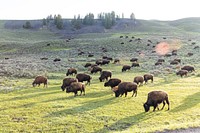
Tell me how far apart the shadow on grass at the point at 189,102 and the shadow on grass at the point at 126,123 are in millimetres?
3031

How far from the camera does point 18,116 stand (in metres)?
23.0

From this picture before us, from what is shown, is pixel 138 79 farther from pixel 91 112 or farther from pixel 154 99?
pixel 91 112

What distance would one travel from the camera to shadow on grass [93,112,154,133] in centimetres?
2025

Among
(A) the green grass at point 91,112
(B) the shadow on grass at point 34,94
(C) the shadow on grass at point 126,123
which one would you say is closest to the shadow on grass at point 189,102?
(A) the green grass at point 91,112

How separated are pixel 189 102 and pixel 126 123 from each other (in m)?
8.84

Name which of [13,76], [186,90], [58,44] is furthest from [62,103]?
[58,44]

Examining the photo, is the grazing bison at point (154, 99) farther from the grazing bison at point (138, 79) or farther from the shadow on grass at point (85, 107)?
the grazing bison at point (138, 79)

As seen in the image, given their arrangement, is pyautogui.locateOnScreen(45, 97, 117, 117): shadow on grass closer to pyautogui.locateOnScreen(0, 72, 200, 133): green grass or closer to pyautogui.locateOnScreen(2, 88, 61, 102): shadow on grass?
pyautogui.locateOnScreen(0, 72, 200, 133): green grass

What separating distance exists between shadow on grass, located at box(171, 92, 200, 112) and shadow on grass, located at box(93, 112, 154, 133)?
9.94ft

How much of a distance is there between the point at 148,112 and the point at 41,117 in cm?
844

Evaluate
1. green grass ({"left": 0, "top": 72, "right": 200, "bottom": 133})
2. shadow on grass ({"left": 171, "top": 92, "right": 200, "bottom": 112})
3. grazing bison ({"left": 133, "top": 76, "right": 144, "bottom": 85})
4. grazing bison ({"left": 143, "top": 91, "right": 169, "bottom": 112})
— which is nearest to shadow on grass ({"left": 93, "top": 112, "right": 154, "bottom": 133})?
green grass ({"left": 0, "top": 72, "right": 200, "bottom": 133})

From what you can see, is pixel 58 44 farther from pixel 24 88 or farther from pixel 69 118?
pixel 69 118

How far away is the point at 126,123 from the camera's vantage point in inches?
844

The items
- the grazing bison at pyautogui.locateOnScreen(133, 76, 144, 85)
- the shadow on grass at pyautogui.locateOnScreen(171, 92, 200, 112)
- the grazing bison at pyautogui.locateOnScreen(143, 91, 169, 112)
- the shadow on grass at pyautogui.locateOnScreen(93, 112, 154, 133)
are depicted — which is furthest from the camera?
the grazing bison at pyautogui.locateOnScreen(133, 76, 144, 85)
